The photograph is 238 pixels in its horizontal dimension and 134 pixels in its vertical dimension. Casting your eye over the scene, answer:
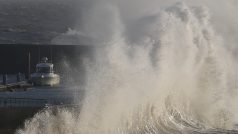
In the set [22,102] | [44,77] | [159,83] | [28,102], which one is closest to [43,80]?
[44,77]

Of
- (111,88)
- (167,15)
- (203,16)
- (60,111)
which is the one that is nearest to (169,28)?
(167,15)

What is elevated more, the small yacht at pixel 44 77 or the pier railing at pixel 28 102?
the small yacht at pixel 44 77

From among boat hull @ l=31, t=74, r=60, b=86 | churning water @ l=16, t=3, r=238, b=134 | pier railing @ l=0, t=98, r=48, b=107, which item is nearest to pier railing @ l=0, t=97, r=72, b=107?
pier railing @ l=0, t=98, r=48, b=107

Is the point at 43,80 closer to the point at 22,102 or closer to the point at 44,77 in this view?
the point at 44,77

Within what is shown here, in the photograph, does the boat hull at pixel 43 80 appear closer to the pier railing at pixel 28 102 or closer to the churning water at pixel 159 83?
the churning water at pixel 159 83

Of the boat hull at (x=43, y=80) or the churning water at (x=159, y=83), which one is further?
the boat hull at (x=43, y=80)

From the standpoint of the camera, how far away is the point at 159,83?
23.7 meters

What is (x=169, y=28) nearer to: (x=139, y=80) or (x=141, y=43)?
(x=141, y=43)

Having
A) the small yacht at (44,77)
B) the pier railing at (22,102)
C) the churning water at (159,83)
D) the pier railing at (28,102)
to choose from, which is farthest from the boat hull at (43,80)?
the pier railing at (22,102)

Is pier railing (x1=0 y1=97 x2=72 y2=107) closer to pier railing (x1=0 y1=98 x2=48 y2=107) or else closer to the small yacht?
pier railing (x1=0 y1=98 x2=48 y2=107)

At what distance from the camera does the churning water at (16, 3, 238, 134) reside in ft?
63.8

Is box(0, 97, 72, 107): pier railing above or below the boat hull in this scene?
below

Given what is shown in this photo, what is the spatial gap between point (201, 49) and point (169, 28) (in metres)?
1.96

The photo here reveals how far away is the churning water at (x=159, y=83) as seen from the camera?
1944 cm
